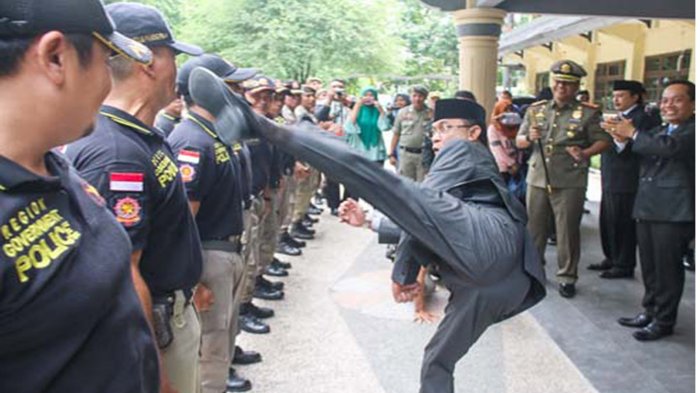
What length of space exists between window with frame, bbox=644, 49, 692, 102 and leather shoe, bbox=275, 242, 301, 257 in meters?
6.19

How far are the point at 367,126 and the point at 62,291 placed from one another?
8309mm

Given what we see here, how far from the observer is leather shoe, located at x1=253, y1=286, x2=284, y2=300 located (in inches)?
210

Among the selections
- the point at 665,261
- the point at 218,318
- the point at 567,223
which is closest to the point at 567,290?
the point at 567,223

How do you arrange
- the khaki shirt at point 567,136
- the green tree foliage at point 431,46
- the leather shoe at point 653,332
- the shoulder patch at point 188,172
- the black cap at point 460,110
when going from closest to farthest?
the shoulder patch at point 188,172 < the black cap at point 460,110 < the leather shoe at point 653,332 < the khaki shirt at point 567,136 < the green tree foliage at point 431,46

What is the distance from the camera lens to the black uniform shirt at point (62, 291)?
107 cm

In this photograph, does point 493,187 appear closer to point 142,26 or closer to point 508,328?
point 142,26

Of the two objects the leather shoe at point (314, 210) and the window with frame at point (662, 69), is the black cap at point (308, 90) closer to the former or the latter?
the leather shoe at point (314, 210)

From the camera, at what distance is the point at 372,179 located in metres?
2.35

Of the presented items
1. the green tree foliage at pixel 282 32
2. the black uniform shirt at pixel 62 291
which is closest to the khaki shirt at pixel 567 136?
the black uniform shirt at pixel 62 291

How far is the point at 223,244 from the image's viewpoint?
9.82 feet

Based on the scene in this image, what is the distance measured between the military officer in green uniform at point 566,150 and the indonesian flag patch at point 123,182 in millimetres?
4099

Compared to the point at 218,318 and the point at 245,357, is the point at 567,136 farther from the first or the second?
the point at 218,318

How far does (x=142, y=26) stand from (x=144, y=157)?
0.54 m

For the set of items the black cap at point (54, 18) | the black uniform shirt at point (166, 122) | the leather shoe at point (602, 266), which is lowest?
the leather shoe at point (602, 266)
